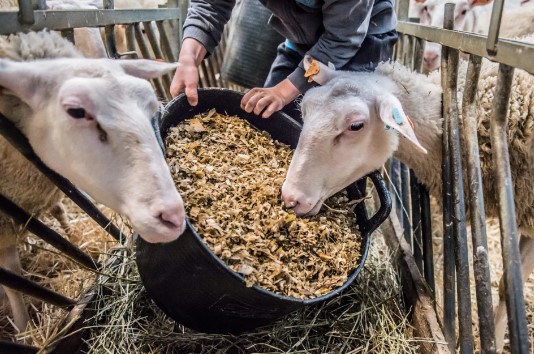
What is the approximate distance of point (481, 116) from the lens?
213 centimetres

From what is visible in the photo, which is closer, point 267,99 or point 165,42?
point 267,99

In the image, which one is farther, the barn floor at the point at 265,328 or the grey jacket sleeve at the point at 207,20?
the grey jacket sleeve at the point at 207,20

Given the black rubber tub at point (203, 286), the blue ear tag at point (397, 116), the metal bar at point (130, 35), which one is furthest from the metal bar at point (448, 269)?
the metal bar at point (130, 35)

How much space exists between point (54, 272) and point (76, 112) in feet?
5.95

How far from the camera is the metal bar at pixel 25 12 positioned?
4.91 ft

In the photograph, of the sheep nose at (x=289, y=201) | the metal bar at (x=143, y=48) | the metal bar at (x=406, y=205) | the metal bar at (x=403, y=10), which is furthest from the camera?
the metal bar at (x=403, y=10)

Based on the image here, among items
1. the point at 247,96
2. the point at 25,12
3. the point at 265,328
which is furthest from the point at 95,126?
the point at 265,328

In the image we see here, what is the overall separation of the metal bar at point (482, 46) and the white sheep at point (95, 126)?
1.06 m

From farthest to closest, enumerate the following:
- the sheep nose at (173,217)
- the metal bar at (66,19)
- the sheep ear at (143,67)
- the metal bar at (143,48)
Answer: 1. the metal bar at (143,48)
2. the sheep ear at (143,67)
3. the metal bar at (66,19)
4. the sheep nose at (173,217)

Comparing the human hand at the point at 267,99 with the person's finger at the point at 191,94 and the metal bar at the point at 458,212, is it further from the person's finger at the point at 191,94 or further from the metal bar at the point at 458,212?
the metal bar at the point at 458,212

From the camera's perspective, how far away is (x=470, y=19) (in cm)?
440

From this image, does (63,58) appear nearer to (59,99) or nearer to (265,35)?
(59,99)

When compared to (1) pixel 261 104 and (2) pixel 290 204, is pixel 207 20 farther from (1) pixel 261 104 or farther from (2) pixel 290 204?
(2) pixel 290 204

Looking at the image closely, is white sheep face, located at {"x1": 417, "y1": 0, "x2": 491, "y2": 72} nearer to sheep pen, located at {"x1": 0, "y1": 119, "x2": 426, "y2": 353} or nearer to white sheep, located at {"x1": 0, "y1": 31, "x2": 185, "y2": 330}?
sheep pen, located at {"x1": 0, "y1": 119, "x2": 426, "y2": 353}
